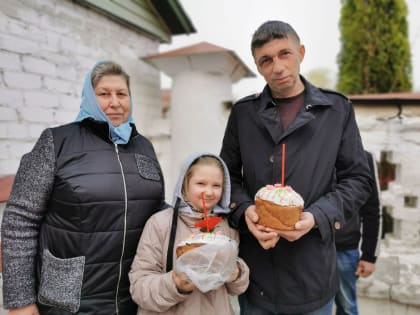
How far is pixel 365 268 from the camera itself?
8.13 feet

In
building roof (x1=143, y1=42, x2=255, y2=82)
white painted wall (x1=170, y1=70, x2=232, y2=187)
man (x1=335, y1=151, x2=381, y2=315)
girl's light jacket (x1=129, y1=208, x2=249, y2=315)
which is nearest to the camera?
girl's light jacket (x1=129, y1=208, x2=249, y2=315)

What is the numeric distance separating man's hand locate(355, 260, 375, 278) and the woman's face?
7.08 feet

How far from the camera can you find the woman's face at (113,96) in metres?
1.62

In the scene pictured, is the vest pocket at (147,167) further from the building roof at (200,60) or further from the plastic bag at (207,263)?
the building roof at (200,60)

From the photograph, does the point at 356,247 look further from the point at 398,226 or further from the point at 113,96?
the point at 113,96

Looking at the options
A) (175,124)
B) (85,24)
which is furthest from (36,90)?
(175,124)

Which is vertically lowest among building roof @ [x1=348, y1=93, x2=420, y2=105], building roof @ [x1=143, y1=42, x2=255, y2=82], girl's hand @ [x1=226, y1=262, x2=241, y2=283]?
girl's hand @ [x1=226, y1=262, x2=241, y2=283]

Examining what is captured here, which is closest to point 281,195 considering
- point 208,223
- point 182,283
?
point 208,223

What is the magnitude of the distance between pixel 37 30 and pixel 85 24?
0.74m

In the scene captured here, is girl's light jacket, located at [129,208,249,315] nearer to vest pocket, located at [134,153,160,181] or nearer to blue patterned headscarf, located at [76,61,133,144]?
vest pocket, located at [134,153,160,181]

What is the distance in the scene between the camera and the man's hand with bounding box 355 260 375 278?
96.9 inches

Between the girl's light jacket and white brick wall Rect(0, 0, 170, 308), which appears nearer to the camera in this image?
the girl's light jacket

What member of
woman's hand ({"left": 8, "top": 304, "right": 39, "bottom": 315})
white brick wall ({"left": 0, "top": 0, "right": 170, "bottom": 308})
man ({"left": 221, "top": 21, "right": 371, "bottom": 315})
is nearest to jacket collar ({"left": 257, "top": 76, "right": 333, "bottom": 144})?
man ({"left": 221, "top": 21, "right": 371, "bottom": 315})

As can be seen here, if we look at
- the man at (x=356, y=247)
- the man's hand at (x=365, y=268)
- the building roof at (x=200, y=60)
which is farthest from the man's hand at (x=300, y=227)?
the building roof at (x=200, y=60)
